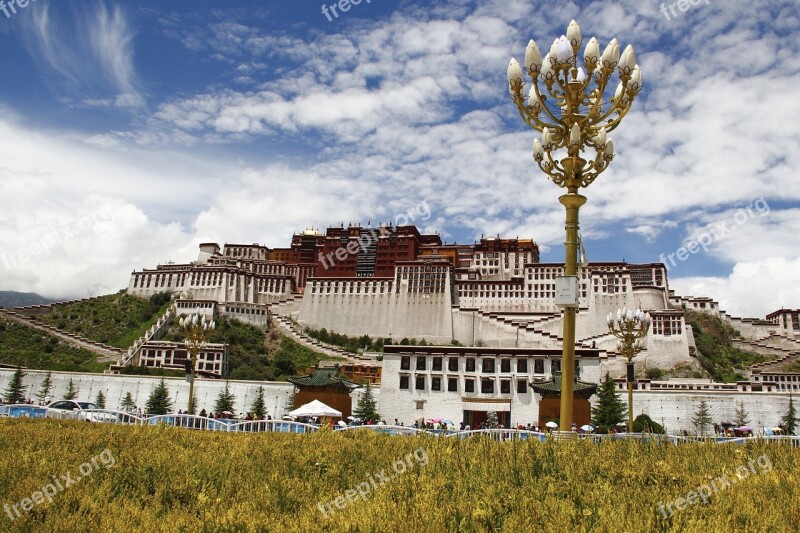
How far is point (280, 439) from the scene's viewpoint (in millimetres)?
9156

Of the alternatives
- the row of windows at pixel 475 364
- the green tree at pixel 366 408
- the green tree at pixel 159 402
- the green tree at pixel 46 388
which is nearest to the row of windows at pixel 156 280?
the green tree at pixel 46 388

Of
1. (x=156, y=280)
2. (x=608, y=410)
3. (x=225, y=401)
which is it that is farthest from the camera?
(x=156, y=280)

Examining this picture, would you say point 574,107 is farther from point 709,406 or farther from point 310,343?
point 310,343

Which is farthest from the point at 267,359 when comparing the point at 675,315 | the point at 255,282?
the point at 675,315

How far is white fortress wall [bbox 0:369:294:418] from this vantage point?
45562 mm

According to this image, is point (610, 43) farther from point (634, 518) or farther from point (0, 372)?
point (0, 372)

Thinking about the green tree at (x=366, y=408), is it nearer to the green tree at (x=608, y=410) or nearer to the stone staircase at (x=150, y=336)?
the green tree at (x=608, y=410)

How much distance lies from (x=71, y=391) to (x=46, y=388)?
2.25 meters

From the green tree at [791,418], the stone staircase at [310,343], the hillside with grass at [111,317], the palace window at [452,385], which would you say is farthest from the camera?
the hillside with grass at [111,317]

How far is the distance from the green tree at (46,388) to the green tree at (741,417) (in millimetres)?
49849

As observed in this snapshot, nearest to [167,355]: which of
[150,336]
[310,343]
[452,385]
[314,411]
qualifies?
[150,336]

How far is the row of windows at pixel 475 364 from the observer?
40.8 metres
